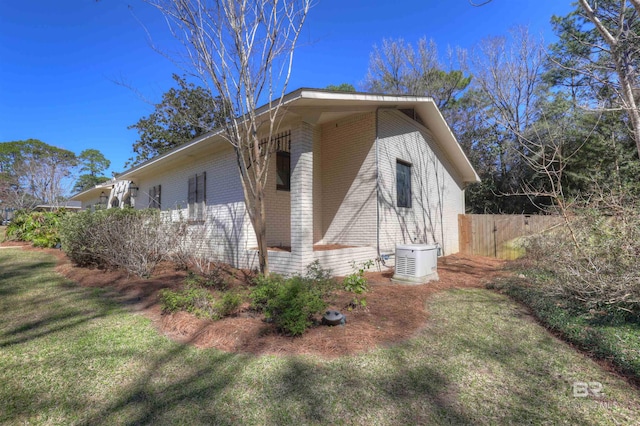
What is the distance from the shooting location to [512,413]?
8.03 ft

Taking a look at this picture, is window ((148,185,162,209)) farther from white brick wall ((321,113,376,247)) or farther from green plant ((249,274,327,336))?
green plant ((249,274,327,336))

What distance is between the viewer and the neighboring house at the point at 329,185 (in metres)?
6.79

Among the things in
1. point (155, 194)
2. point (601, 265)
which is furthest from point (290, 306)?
point (155, 194)

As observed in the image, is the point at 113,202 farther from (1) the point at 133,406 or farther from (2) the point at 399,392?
(2) the point at 399,392

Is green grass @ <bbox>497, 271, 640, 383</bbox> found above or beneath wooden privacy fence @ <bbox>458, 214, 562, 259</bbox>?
beneath

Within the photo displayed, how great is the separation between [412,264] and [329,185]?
11.3ft

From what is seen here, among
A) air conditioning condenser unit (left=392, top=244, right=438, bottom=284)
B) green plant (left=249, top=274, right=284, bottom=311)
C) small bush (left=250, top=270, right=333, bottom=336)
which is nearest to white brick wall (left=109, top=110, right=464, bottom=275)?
air conditioning condenser unit (left=392, top=244, right=438, bottom=284)

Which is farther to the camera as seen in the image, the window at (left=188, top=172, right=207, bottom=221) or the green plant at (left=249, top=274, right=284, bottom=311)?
the window at (left=188, top=172, right=207, bottom=221)

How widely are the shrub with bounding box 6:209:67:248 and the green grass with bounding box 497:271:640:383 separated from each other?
15.8 meters

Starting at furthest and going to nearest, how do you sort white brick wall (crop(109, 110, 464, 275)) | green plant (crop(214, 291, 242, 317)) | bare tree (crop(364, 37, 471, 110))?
bare tree (crop(364, 37, 471, 110)) < white brick wall (crop(109, 110, 464, 275)) < green plant (crop(214, 291, 242, 317))

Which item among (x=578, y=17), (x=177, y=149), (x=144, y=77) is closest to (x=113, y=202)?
(x=177, y=149)

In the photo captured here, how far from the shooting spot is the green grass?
326cm

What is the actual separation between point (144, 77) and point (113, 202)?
16630 mm

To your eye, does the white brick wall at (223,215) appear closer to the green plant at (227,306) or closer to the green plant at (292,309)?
the green plant at (227,306)
